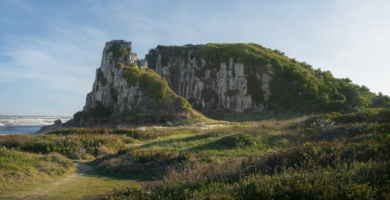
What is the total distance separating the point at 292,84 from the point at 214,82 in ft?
57.0

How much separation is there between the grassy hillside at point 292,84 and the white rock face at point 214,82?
98cm

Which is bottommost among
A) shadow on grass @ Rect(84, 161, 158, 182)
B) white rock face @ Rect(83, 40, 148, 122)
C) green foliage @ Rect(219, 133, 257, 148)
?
shadow on grass @ Rect(84, 161, 158, 182)

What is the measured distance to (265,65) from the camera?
167 feet

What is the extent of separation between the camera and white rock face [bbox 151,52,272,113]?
165 ft

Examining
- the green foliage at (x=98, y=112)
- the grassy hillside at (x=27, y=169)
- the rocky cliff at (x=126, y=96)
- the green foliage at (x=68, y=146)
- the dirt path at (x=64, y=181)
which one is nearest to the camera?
the dirt path at (x=64, y=181)

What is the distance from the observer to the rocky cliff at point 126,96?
3934 centimetres

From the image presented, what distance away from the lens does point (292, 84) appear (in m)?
48.5

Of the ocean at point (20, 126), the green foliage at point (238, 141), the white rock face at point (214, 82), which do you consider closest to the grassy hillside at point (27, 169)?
the green foliage at point (238, 141)

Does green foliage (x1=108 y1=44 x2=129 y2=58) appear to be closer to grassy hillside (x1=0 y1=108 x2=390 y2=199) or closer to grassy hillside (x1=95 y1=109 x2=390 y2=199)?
grassy hillside (x1=0 y1=108 x2=390 y2=199)

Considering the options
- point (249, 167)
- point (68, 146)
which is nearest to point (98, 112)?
point (68, 146)

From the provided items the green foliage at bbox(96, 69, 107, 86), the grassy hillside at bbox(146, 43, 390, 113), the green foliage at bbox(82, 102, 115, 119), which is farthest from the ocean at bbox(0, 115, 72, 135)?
the grassy hillside at bbox(146, 43, 390, 113)

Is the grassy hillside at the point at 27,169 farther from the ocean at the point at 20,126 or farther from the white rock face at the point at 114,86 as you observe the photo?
the ocean at the point at 20,126

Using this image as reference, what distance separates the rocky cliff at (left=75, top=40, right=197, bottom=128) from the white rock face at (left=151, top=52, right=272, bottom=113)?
12968 millimetres

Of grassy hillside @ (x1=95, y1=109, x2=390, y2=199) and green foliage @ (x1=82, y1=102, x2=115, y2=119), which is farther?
green foliage @ (x1=82, y1=102, x2=115, y2=119)
